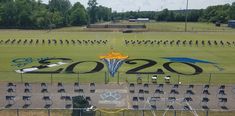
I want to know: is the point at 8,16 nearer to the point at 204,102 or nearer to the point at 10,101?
the point at 10,101

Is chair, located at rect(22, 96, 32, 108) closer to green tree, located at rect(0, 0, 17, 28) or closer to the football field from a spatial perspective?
the football field

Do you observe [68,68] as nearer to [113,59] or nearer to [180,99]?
[113,59]

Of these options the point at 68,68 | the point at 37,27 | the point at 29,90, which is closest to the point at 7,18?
the point at 37,27

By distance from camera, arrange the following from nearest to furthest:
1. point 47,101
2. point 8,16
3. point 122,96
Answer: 1. point 47,101
2. point 122,96
3. point 8,16

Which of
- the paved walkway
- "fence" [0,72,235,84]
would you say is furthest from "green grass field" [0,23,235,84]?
the paved walkway

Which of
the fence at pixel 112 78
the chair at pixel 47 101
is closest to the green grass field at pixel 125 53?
the fence at pixel 112 78

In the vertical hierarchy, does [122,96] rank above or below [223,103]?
above

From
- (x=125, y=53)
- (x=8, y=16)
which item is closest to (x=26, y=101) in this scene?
(x=125, y=53)

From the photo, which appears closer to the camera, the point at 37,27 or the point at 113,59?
the point at 113,59
